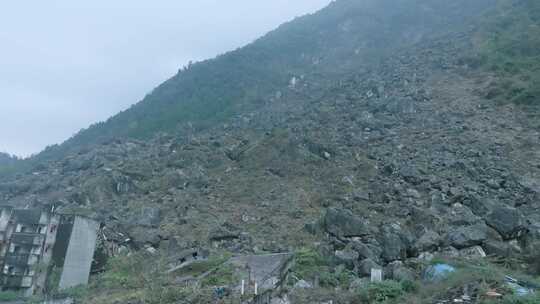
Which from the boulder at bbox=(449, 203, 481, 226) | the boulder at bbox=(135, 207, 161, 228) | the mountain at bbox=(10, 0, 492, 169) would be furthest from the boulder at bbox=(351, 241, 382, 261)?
the mountain at bbox=(10, 0, 492, 169)

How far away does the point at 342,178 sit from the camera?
1962cm

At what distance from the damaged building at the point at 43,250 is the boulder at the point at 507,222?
41.5 feet

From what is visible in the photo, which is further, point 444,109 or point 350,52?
point 350,52

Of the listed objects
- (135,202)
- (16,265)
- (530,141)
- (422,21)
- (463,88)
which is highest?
(422,21)

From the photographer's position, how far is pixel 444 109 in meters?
24.9

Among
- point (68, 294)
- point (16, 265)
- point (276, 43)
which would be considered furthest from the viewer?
point (276, 43)

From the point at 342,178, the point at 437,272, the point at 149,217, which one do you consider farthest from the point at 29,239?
the point at 437,272

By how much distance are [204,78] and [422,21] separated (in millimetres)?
20236

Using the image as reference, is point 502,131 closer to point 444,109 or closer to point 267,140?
point 444,109

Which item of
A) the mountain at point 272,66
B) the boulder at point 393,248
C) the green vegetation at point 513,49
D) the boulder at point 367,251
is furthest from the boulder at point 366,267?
the mountain at point 272,66

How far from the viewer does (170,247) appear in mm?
16312

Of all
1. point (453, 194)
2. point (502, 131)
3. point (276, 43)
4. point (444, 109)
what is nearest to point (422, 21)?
point (276, 43)

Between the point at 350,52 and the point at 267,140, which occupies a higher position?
the point at 350,52

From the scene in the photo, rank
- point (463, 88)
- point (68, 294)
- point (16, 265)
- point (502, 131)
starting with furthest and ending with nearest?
point (463, 88)
point (502, 131)
point (16, 265)
point (68, 294)
